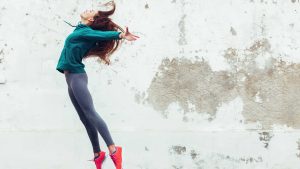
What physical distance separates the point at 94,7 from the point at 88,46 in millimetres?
464

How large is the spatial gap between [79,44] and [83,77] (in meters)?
0.35

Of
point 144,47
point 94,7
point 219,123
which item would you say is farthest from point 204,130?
point 94,7

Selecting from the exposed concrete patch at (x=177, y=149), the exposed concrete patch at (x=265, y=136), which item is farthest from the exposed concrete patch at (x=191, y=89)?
the exposed concrete patch at (x=265, y=136)

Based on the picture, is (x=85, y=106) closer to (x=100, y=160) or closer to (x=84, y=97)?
(x=84, y=97)

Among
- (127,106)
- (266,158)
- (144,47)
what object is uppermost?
(144,47)

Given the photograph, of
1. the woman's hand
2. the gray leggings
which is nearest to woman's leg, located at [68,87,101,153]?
the gray leggings

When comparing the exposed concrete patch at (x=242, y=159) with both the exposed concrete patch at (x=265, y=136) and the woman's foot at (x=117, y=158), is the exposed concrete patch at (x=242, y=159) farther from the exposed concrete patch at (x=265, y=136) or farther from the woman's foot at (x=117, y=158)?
the woman's foot at (x=117, y=158)

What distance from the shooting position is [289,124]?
712 centimetres

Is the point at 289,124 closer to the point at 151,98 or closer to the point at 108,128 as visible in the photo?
the point at 151,98

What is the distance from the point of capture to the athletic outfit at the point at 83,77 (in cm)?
684

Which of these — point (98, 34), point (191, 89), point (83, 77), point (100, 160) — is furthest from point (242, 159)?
point (98, 34)

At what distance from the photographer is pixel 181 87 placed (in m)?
7.14

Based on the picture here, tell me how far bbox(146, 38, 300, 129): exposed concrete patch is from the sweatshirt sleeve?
0.65 metres

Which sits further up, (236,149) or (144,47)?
(144,47)
